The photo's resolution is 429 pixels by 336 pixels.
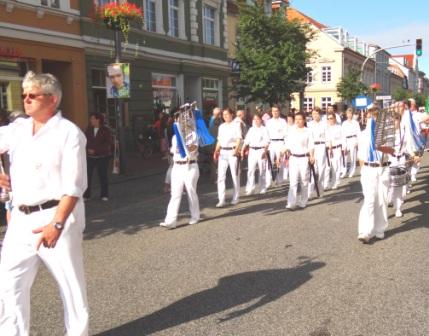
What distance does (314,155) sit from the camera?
11.0 metres

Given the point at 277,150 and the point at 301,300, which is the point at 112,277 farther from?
the point at 277,150

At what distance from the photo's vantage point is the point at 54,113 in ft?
11.7

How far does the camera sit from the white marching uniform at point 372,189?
704 centimetres

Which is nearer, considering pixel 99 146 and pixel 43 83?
pixel 43 83

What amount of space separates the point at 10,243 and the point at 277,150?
34.8 feet

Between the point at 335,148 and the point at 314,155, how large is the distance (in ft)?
10.0

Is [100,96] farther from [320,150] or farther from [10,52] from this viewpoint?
[320,150]

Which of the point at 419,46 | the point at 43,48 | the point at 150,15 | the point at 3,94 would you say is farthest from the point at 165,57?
the point at 419,46

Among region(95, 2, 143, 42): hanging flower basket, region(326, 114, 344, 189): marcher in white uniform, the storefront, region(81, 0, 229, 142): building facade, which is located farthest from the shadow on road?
region(81, 0, 229, 142): building facade

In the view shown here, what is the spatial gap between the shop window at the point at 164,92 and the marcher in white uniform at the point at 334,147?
1155 cm

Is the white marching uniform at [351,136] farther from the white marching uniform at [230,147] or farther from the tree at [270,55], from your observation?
the tree at [270,55]

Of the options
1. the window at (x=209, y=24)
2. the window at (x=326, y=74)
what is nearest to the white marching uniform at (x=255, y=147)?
the window at (x=209, y=24)

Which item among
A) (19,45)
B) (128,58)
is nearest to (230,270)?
(19,45)

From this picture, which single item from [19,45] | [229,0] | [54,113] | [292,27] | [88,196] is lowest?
[88,196]
